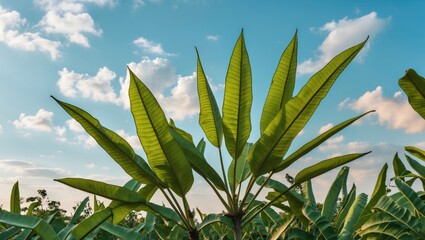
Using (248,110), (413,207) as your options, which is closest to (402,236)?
(413,207)

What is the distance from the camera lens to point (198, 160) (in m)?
1.84

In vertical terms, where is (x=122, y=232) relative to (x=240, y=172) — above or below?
below

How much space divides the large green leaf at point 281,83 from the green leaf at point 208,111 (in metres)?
0.21

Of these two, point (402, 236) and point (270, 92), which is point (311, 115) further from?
point (402, 236)

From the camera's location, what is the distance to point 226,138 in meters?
1.88

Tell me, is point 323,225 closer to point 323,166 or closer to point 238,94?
point 323,166

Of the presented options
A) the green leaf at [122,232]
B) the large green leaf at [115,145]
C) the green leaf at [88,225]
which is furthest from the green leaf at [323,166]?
the green leaf at [88,225]

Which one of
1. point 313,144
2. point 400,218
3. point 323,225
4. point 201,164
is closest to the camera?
point 400,218

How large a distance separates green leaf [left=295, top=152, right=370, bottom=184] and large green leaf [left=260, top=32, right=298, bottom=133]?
0.28 metres

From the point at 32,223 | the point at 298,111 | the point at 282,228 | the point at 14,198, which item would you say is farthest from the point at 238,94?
the point at 14,198

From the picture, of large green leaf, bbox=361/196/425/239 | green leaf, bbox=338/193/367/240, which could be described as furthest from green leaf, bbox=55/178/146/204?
large green leaf, bbox=361/196/425/239

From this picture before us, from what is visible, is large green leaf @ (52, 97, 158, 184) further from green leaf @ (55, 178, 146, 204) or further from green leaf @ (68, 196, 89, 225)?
green leaf @ (68, 196, 89, 225)

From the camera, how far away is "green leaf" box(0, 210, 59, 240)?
5.56ft

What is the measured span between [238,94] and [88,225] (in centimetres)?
83
